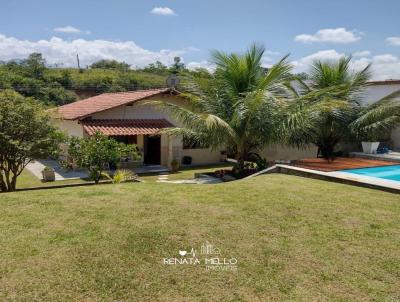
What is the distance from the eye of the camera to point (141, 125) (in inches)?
1021

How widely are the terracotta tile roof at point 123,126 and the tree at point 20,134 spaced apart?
256 inches

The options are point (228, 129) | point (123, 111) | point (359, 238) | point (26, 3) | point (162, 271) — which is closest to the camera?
point (162, 271)

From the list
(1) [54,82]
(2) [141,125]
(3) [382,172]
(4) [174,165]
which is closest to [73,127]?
(2) [141,125]

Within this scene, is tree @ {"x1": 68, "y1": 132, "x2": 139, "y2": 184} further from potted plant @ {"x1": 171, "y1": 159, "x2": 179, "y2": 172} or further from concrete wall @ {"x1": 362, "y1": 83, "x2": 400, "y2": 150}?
concrete wall @ {"x1": 362, "y1": 83, "x2": 400, "y2": 150}

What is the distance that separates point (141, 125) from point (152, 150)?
292cm

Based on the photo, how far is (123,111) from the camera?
86.0 ft

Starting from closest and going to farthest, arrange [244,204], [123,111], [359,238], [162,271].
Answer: [162,271] < [359,238] < [244,204] < [123,111]

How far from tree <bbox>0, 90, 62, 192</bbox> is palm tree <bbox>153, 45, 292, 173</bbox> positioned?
554cm

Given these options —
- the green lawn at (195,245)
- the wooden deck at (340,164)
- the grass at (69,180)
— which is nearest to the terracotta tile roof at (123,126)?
the grass at (69,180)

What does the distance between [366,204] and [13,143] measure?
12.8 m

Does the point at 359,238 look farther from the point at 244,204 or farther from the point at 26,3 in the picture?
the point at 26,3

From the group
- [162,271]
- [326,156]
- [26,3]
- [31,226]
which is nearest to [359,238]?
[162,271]

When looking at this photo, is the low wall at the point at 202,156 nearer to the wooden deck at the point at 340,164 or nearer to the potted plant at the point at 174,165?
the potted plant at the point at 174,165

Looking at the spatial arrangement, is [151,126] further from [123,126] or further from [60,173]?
[60,173]
